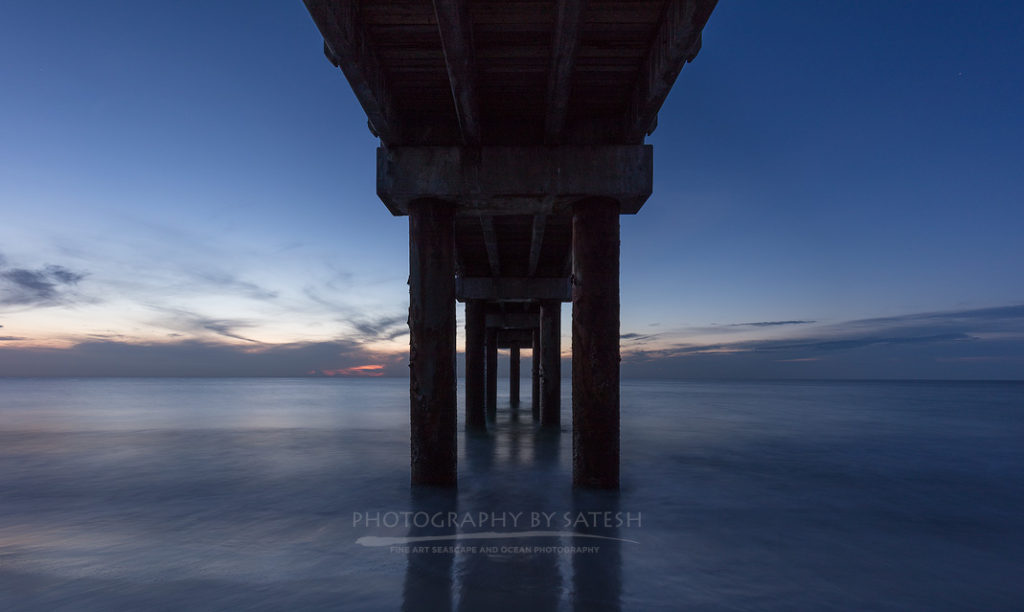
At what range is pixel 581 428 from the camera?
25.8 ft

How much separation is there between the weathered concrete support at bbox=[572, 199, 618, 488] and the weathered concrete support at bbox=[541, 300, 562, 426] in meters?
10.4

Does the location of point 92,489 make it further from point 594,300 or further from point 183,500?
point 594,300

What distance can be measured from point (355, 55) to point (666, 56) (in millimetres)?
3411

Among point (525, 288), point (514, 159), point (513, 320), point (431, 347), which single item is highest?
point (514, 159)

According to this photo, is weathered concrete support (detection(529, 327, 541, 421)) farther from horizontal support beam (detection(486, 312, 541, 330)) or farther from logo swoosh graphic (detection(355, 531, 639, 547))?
logo swoosh graphic (detection(355, 531, 639, 547))

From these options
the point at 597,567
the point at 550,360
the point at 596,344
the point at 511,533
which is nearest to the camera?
the point at 597,567

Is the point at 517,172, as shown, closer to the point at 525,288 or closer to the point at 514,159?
the point at 514,159

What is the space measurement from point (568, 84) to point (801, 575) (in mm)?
6151

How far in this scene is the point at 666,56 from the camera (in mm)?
5660

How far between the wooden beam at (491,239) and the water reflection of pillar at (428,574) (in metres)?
6.12

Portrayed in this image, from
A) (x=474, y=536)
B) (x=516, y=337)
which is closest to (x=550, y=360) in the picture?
(x=474, y=536)

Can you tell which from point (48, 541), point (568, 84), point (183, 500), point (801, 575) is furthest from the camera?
point (183, 500)

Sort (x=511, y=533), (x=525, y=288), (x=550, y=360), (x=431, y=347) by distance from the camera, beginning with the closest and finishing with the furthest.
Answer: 1. (x=511, y=533)
2. (x=431, y=347)
3. (x=525, y=288)
4. (x=550, y=360)

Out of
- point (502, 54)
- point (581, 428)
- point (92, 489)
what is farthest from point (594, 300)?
point (92, 489)
